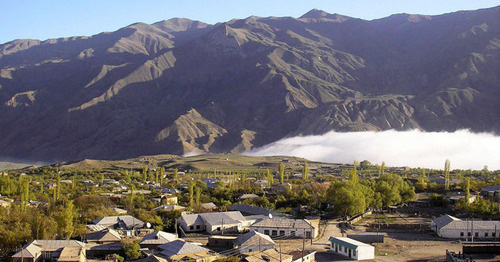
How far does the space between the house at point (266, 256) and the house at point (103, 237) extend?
506 inches

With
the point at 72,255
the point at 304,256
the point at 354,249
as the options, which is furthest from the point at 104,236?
the point at 354,249

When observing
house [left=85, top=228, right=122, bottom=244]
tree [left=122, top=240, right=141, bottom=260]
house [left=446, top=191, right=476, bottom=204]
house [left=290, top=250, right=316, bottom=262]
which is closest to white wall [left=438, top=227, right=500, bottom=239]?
house [left=290, top=250, right=316, bottom=262]

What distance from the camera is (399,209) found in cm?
7388

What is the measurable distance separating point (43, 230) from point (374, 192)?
39.8 m

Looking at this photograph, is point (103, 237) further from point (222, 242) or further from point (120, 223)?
point (222, 242)

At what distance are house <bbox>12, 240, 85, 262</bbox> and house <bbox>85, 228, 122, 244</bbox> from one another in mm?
3566

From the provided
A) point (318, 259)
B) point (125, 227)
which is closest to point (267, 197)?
point (125, 227)

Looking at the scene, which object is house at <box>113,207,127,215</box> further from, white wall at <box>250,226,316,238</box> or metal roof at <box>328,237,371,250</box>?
metal roof at <box>328,237,371,250</box>

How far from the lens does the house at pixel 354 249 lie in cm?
4575

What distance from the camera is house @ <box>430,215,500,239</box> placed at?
54.4 m

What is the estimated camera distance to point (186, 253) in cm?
4350

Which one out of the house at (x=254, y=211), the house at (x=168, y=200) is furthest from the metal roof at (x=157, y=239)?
the house at (x=168, y=200)

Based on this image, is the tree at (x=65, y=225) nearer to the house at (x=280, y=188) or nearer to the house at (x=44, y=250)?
the house at (x=44, y=250)

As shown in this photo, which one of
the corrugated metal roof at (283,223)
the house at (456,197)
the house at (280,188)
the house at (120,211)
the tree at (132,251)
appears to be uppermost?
the house at (456,197)
